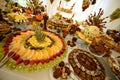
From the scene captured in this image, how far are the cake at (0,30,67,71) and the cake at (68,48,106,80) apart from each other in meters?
0.12

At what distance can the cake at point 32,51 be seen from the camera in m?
0.79

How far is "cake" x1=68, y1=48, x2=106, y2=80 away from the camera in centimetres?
92

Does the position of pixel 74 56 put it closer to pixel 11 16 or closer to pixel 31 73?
pixel 31 73

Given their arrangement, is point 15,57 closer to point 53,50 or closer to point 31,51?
point 31,51

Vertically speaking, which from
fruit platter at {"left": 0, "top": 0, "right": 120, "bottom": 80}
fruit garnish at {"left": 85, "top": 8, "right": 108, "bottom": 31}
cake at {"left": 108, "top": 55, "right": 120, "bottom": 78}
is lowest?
cake at {"left": 108, "top": 55, "right": 120, "bottom": 78}

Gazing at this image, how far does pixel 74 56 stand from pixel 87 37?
0.32 m

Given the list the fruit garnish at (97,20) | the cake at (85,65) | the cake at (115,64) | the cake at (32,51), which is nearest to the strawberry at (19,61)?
the cake at (32,51)

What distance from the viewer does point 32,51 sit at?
2.78 feet

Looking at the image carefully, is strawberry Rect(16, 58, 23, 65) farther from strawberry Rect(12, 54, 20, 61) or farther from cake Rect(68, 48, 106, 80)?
cake Rect(68, 48, 106, 80)

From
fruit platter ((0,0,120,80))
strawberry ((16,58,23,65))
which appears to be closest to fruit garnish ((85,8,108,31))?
fruit platter ((0,0,120,80))

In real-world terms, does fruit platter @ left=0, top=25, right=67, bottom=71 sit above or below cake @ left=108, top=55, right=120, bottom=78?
above

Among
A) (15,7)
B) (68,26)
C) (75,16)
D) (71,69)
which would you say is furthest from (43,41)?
(75,16)

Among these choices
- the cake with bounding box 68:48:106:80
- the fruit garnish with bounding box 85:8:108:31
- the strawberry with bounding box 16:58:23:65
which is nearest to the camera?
the strawberry with bounding box 16:58:23:65

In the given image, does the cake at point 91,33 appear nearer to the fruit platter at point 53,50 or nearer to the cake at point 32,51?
the fruit platter at point 53,50
